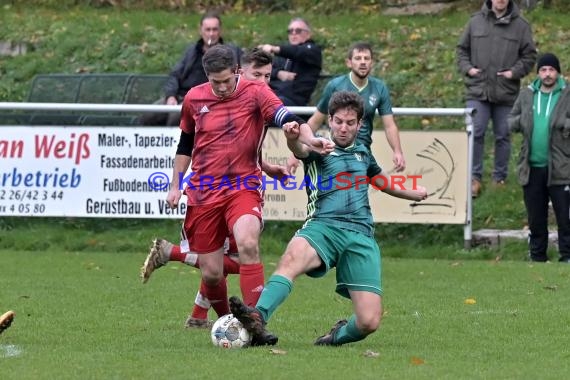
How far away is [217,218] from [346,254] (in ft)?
3.41

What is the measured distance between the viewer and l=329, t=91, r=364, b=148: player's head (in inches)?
331

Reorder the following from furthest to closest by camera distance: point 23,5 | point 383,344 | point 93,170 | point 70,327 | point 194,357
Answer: point 23,5 → point 93,170 → point 70,327 → point 383,344 → point 194,357

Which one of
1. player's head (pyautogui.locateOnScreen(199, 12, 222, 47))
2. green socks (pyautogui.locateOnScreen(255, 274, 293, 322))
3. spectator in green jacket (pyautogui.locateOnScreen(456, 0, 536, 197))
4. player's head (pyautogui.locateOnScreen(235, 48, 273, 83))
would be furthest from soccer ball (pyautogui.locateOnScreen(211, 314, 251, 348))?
spectator in green jacket (pyautogui.locateOnScreen(456, 0, 536, 197))

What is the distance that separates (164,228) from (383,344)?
817 centimetres

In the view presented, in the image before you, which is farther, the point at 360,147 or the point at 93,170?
the point at 93,170

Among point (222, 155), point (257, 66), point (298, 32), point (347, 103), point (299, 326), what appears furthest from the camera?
point (298, 32)

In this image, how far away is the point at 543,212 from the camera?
1487cm

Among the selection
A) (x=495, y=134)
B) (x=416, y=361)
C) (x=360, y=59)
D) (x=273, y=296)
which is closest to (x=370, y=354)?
(x=416, y=361)

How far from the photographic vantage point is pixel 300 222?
16250mm

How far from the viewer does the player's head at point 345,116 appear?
8398mm

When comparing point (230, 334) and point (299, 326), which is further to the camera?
point (299, 326)

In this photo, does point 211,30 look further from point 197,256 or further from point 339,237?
point 339,237

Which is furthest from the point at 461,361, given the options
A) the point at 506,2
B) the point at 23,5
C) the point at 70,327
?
the point at 23,5

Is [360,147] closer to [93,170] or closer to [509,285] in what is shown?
[509,285]
